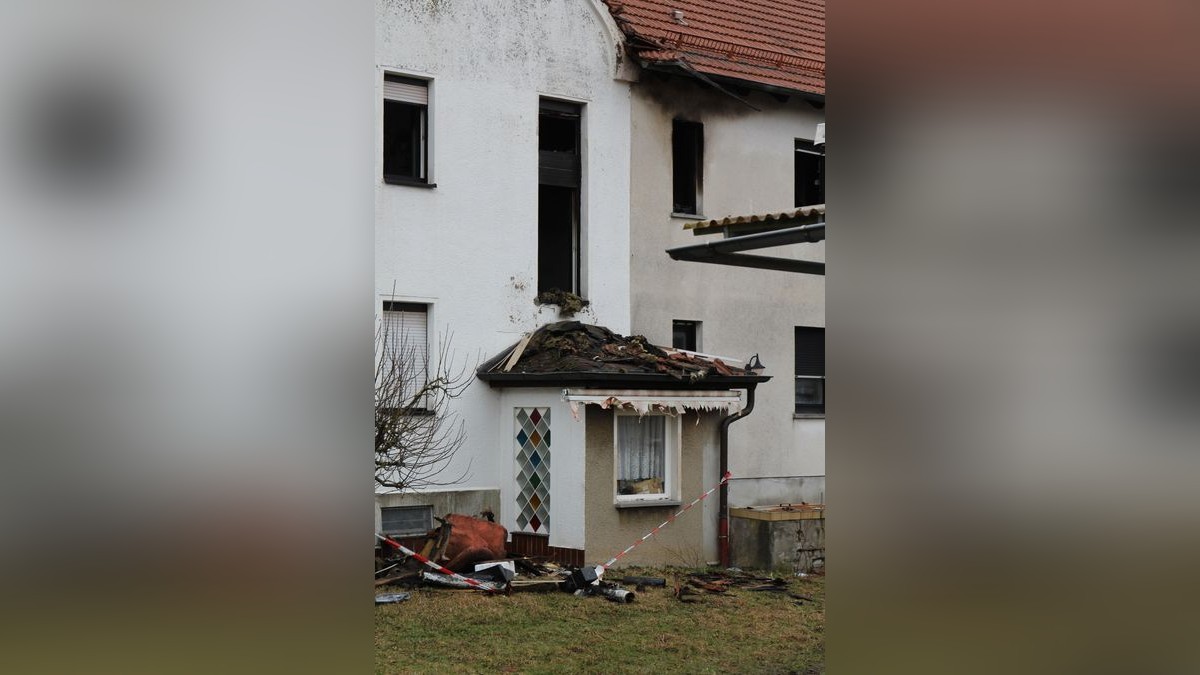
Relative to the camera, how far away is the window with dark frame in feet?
60.4

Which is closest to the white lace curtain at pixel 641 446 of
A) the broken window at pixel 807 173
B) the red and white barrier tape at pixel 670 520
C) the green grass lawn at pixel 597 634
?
the red and white barrier tape at pixel 670 520

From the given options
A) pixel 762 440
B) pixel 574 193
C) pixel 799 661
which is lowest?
pixel 799 661

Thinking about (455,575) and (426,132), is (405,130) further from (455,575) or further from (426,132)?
(455,575)

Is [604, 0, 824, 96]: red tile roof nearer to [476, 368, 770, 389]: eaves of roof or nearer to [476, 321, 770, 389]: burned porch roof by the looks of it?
[476, 321, 770, 389]: burned porch roof

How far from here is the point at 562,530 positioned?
14.5 meters

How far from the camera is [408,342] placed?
14.6 m

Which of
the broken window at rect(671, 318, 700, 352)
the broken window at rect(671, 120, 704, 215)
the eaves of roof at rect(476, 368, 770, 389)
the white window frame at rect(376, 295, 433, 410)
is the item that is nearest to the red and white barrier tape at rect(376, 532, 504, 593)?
the white window frame at rect(376, 295, 433, 410)

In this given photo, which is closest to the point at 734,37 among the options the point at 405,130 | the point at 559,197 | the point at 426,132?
the point at 559,197

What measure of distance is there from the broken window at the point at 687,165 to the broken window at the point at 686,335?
4.75ft

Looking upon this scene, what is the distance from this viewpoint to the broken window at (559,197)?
1603cm
